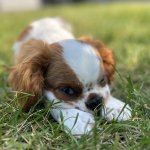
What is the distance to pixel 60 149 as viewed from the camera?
370 cm

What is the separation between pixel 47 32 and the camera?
592 cm

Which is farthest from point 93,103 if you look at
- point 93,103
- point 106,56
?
point 106,56

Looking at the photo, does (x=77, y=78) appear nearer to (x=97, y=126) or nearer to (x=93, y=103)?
(x=93, y=103)

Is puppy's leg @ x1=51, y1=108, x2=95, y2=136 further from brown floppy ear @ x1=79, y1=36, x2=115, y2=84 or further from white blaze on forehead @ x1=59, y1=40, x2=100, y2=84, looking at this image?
brown floppy ear @ x1=79, y1=36, x2=115, y2=84

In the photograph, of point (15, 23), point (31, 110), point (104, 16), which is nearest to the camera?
point (31, 110)

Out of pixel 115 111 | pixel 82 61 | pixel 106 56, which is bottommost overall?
pixel 115 111

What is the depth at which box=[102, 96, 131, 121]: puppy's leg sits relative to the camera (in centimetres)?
422

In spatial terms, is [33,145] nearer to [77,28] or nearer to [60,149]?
[60,149]

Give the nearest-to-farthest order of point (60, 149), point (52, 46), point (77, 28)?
point (60, 149) < point (52, 46) < point (77, 28)


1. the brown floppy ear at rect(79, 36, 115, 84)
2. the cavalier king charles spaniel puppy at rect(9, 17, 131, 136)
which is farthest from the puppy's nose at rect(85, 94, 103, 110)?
the brown floppy ear at rect(79, 36, 115, 84)

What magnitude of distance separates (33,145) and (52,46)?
53.5 inches

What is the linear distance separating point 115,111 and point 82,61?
542 millimetres

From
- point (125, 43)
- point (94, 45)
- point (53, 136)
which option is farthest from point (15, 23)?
point (53, 136)

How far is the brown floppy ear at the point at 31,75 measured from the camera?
4.48m
